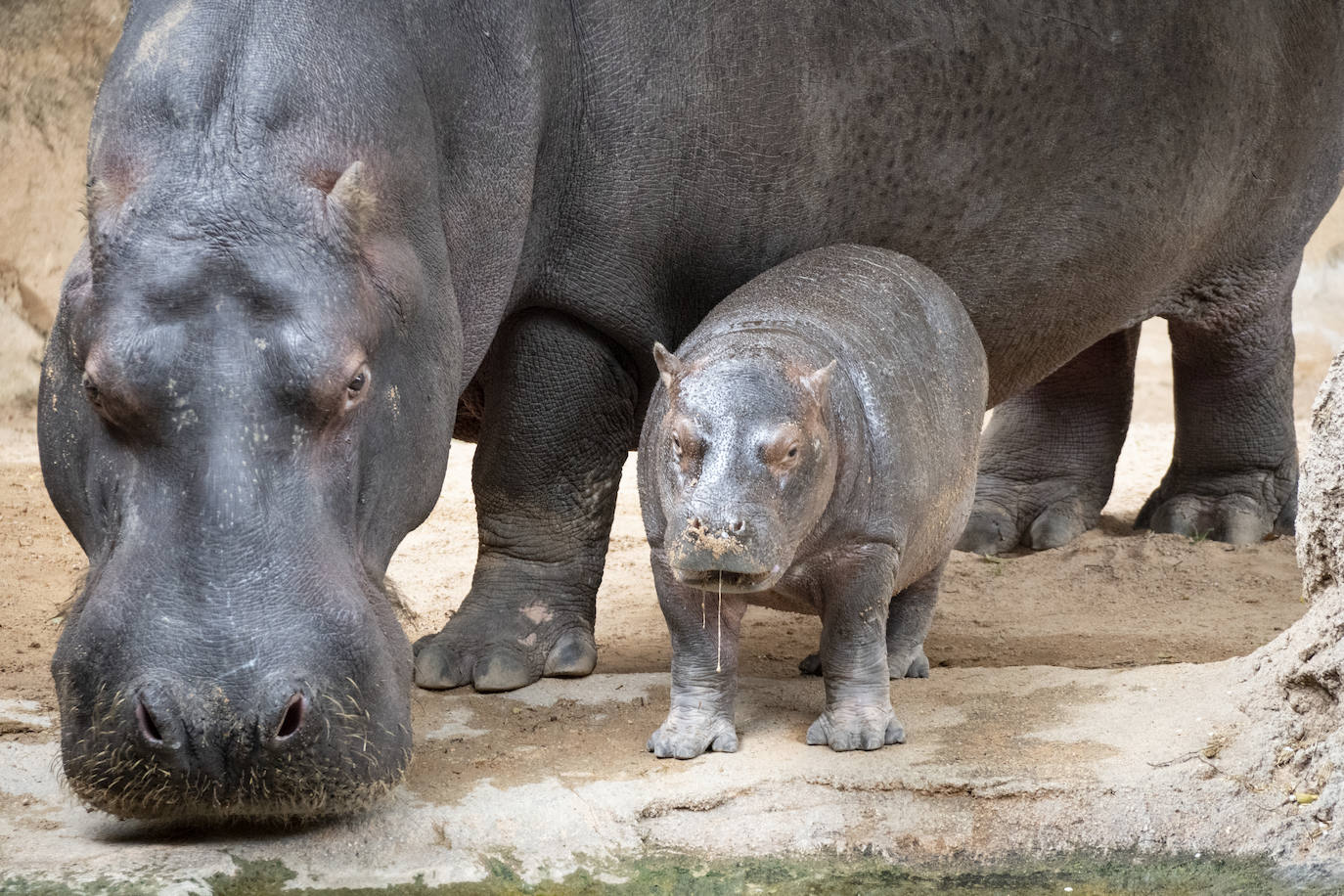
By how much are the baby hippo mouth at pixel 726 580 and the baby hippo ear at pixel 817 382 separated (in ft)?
1.37

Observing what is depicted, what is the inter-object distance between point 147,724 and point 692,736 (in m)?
1.30

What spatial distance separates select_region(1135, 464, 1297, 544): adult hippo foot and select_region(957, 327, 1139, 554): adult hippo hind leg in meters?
0.34

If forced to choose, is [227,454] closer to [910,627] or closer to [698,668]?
[698,668]

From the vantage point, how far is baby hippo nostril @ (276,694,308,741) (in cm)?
340

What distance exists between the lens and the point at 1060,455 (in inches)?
289

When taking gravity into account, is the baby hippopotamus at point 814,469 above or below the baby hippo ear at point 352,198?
below

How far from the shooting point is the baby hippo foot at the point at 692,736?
4176 mm

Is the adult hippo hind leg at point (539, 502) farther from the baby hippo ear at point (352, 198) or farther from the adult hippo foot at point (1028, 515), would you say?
the adult hippo foot at point (1028, 515)

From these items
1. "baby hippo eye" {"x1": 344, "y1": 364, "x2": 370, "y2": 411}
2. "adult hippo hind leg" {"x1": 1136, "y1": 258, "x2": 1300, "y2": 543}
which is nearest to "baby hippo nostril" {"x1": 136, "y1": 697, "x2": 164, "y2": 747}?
"baby hippo eye" {"x1": 344, "y1": 364, "x2": 370, "y2": 411}

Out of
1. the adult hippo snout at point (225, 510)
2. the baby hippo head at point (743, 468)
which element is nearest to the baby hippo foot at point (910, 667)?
the baby hippo head at point (743, 468)

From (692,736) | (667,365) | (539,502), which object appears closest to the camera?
(667,365)

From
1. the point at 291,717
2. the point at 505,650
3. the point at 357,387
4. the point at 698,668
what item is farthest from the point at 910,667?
the point at 291,717

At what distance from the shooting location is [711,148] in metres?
4.93

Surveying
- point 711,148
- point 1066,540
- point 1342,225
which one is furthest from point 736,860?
point 1342,225
